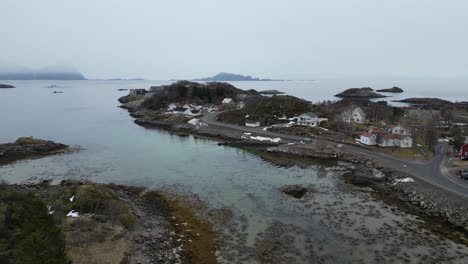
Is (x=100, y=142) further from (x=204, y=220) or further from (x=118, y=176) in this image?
(x=204, y=220)

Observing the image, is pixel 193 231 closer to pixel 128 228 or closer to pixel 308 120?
pixel 128 228

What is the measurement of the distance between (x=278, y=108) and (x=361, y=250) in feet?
192

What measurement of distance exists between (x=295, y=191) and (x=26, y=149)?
39.8m

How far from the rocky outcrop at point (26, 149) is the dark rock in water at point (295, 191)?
3555 cm

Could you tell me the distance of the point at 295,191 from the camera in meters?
30.3

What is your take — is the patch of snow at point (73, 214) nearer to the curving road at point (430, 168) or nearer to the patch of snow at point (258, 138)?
the curving road at point (430, 168)

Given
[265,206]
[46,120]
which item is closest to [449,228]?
[265,206]

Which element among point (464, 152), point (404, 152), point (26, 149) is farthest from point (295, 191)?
point (26, 149)

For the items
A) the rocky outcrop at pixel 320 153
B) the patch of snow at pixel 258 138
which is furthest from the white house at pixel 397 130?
the patch of snow at pixel 258 138

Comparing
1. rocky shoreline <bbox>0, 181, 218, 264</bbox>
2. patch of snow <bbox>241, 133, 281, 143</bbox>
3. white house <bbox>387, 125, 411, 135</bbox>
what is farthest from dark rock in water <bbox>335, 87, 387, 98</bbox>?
rocky shoreline <bbox>0, 181, 218, 264</bbox>

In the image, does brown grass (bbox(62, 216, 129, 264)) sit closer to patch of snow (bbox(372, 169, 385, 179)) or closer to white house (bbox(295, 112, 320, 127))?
patch of snow (bbox(372, 169, 385, 179))

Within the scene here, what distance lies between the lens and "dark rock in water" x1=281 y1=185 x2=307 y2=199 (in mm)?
29977

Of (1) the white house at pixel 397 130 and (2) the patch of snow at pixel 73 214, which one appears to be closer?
(2) the patch of snow at pixel 73 214

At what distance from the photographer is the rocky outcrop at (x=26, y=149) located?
1738 inches
